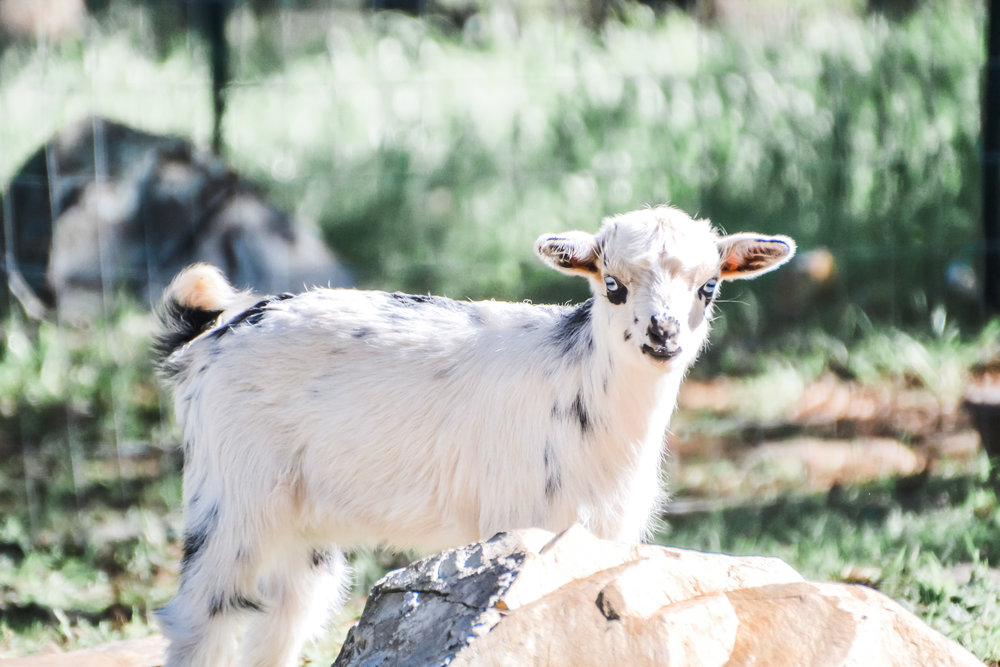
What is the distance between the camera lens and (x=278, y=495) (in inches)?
146

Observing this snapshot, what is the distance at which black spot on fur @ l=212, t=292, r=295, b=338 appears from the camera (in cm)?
393

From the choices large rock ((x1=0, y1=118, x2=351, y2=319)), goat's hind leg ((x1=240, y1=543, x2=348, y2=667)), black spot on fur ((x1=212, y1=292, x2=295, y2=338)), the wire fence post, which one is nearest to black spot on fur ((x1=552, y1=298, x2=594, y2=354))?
black spot on fur ((x1=212, y1=292, x2=295, y2=338))

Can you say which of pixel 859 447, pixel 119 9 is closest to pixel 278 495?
pixel 859 447

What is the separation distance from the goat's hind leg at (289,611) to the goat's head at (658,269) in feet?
4.54

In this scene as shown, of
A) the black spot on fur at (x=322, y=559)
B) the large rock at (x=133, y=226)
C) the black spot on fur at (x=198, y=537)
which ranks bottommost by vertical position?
the black spot on fur at (x=322, y=559)

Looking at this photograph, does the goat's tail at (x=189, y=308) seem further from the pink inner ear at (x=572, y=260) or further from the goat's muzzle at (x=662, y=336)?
the goat's muzzle at (x=662, y=336)

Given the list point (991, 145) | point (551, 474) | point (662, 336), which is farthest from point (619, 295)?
point (991, 145)

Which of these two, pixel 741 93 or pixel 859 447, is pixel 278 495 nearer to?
pixel 859 447

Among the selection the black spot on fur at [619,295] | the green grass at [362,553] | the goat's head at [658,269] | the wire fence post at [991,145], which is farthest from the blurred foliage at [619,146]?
the black spot on fur at [619,295]

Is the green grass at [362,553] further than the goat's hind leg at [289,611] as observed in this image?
Yes

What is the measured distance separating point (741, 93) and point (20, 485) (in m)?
5.97

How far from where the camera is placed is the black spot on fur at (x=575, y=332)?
3.68 m

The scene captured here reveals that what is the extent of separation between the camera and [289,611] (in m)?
Result: 4.03

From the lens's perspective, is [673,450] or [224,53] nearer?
[673,450]
